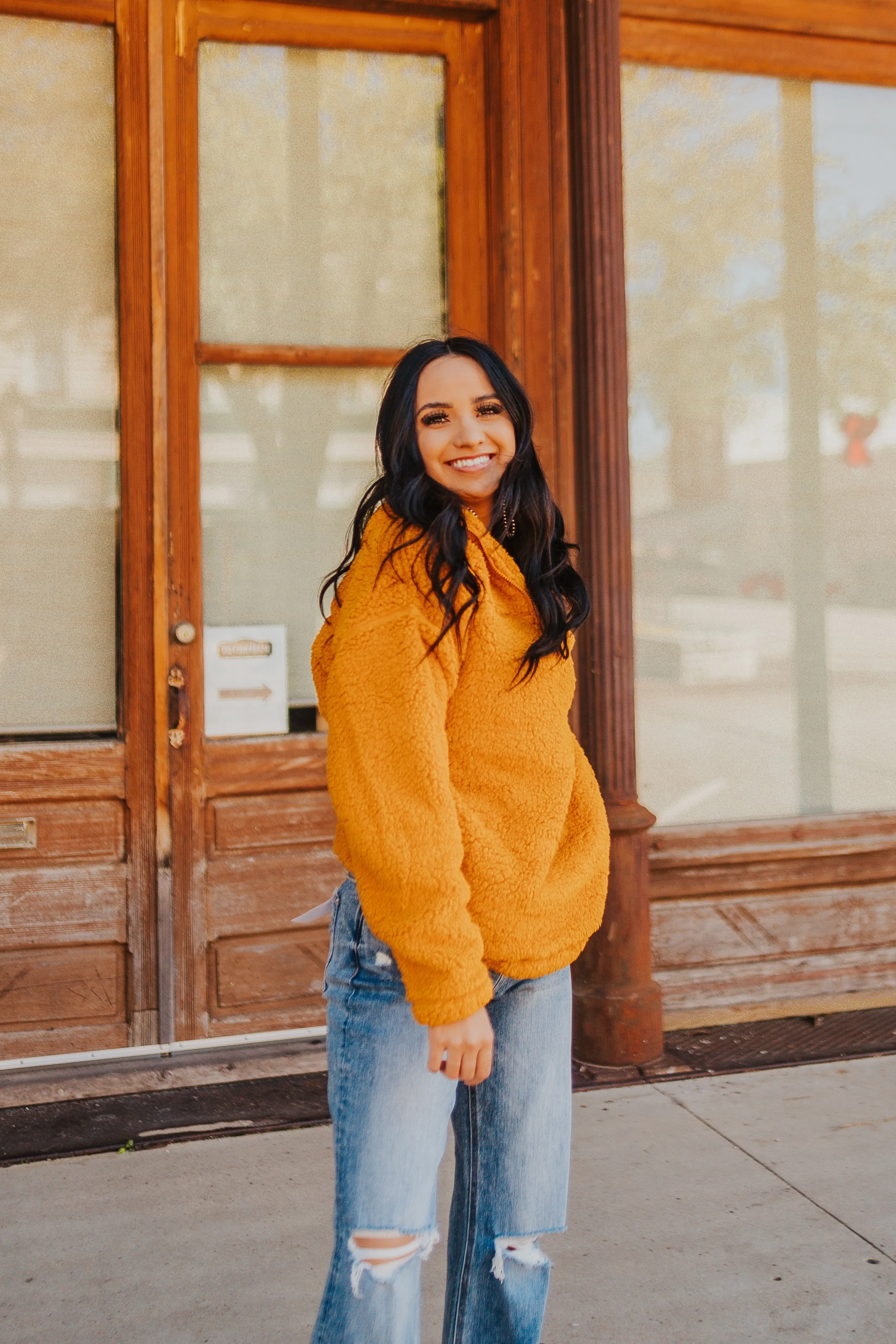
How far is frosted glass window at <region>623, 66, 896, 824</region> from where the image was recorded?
419cm

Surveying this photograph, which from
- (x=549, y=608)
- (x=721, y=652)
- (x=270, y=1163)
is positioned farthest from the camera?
(x=721, y=652)

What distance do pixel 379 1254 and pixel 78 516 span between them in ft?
9.05

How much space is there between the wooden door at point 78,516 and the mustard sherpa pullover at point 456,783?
2.16m

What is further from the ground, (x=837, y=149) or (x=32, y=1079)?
(x=837, y=149)

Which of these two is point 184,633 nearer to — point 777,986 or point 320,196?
point 320,196

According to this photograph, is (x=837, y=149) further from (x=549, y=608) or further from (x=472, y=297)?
(x=549, y=608)

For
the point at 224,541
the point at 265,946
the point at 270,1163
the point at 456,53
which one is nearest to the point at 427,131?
the point at 456,53

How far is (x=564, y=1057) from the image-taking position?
1.70 m

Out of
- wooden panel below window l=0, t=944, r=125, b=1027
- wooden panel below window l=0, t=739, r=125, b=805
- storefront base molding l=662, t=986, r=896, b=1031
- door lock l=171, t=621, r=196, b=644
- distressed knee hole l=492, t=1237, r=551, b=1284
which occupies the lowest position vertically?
storefront base molding l=662, t=986, r=896, b=1031

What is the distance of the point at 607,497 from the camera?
378 cm

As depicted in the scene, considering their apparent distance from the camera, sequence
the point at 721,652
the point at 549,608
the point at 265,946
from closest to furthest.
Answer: the point at 549,608 → the point at 265,946 → the point at 721,652

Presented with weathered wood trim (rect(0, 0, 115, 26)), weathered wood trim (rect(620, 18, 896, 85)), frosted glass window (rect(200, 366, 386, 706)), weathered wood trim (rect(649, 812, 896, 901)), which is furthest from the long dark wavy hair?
weathered wood trim (rect(620, 18, 896, 85))

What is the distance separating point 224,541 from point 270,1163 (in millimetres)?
1936

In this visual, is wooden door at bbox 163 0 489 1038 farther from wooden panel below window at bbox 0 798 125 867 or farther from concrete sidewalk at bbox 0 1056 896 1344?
concrete sidewalk at bbox 0 1056 896 1344
